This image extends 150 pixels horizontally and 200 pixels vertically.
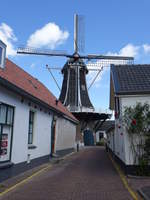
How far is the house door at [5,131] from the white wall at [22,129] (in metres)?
0.24

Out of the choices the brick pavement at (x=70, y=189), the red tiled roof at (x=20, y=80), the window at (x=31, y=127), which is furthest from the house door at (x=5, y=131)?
the window at (x=31, y=127)

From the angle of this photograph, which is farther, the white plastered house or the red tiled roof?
the red tiled roof

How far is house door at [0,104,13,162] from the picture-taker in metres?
7.03

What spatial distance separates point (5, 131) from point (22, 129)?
54.5 inches

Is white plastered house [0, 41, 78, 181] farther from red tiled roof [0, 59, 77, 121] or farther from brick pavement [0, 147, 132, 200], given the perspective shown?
brick pavement [0, 147, 132, 200]

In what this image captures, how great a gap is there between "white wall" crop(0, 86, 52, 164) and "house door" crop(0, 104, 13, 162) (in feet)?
0.78

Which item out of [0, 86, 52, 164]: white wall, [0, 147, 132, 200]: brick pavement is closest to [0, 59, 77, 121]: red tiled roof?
[0, 86, 52, 164]: white wall

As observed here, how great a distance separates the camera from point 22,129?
340 inches

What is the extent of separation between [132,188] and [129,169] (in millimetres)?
1987

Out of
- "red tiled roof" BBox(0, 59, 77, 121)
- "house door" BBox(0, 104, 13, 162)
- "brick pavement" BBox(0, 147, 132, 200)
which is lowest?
"brick pavement" BBox(0, 147, 132, 200)

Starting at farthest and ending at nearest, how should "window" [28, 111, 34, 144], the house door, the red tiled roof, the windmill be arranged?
the windmill, "window" [28, 111, 34, 144], the red tiled roof, the house door

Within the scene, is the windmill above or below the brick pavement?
above

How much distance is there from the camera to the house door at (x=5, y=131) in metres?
7.03

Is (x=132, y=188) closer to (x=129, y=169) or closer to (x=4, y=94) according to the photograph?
(x=129, y=169)
